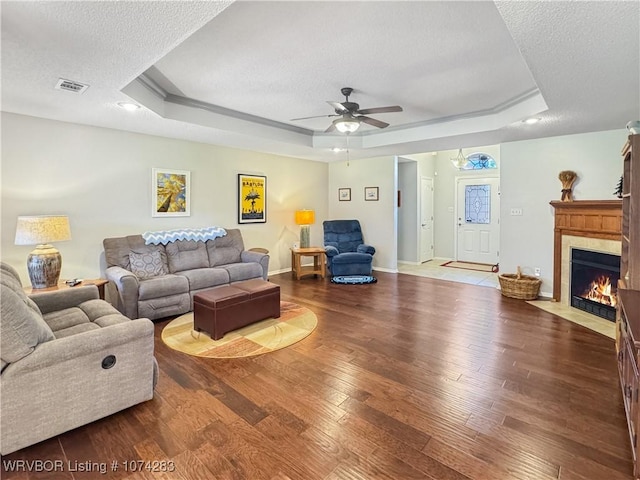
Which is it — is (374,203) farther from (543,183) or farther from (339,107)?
(339,107)

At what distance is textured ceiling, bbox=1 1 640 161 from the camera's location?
1901 mm

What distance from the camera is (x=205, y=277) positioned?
14.4 ft

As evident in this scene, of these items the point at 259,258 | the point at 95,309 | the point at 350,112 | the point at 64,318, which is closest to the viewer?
the point at 64,318

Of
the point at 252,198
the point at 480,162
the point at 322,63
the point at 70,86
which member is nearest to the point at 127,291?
the point at 70,86

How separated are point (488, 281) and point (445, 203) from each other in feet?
9.54

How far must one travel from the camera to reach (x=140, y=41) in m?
2.11

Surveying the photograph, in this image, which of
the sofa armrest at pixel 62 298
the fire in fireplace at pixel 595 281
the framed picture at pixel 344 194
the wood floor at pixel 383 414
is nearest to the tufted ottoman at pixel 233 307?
the wood floor at pixel 383 414

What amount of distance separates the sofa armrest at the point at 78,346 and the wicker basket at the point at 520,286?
4.69 metres

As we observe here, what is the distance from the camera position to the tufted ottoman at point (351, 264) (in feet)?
19.9

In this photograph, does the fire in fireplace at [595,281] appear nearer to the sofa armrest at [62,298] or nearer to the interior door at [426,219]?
the interior door at [426,219]

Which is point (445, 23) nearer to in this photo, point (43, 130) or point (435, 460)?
point (435, 460)

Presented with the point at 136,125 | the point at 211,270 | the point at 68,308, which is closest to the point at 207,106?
the point at 136,125

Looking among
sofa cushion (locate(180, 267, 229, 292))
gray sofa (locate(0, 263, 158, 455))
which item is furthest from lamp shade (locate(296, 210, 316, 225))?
gray sofa (locate(0, 263, 158, 455))

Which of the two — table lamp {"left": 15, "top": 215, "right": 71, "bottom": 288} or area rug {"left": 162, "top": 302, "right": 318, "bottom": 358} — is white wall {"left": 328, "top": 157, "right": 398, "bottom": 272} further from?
table lamp {"left": 15, "top": 215, "right": 71, "bottom": 288}
